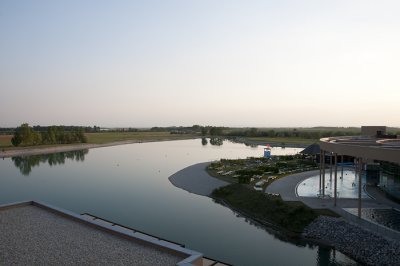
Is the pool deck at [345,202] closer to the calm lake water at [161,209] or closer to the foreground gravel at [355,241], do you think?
the foreground gravel at [355,241]

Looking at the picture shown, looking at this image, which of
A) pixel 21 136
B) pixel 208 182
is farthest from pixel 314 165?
pixel 21 136

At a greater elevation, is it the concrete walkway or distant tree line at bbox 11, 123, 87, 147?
distant tree line at bbox 11, 123, 87, 147

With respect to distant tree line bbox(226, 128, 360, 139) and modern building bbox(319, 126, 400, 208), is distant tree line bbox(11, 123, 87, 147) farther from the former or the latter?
modern building bbox(319, 126, 400, 208)

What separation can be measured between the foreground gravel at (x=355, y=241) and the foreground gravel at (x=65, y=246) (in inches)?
374

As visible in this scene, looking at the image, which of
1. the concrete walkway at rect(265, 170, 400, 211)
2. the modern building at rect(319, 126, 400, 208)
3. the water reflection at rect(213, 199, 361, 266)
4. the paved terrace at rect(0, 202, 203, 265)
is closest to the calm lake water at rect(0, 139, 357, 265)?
the water reflection at rect(213, 199, 361, 266)

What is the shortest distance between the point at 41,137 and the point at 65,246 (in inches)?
3240

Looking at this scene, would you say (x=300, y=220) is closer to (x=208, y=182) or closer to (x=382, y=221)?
(x=382, y=221)

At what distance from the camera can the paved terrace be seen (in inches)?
397

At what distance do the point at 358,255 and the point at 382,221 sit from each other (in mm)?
2990

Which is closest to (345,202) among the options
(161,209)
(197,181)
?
(161,209)

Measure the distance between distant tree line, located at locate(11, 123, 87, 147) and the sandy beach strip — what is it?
5330 cm

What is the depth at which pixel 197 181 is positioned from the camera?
34344 mm

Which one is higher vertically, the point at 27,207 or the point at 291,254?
the point at 27,207

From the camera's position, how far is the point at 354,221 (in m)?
17.1
